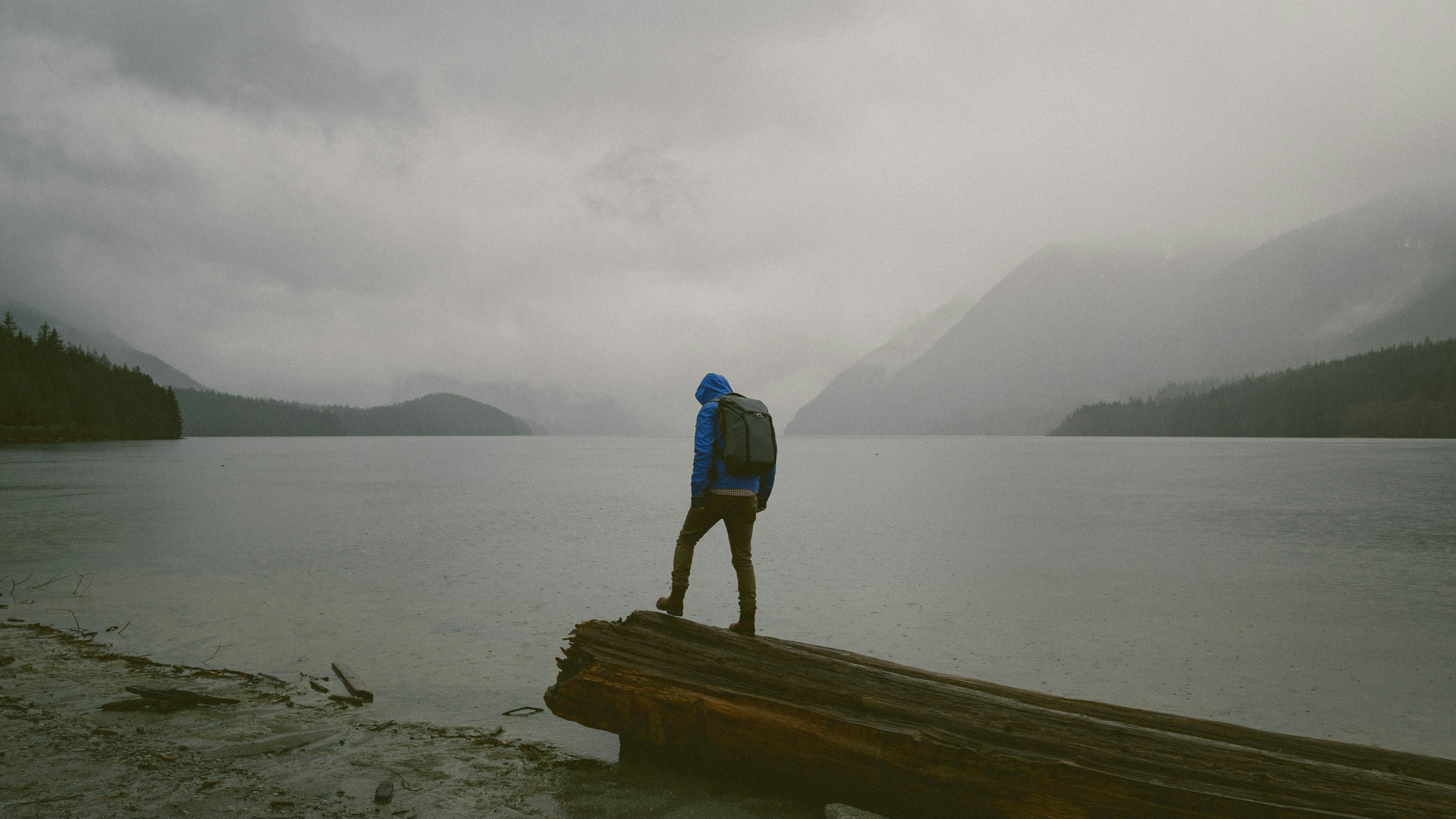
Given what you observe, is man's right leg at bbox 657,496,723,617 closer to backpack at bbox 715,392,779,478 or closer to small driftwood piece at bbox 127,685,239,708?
backpack at bbox 715,392,779,478

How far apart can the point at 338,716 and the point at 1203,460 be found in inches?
3581

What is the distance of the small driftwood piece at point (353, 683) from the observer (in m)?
8.83

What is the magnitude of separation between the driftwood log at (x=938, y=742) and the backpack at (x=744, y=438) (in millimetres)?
1704

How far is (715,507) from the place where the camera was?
8.30 m

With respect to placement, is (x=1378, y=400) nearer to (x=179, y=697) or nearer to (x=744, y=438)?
(x=744, y=438)

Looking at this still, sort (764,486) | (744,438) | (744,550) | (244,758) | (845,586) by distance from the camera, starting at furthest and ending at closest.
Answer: (845,586)
(764,486)
(744,550)
(744,438)
(244,758)

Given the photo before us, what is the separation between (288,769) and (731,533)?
15.0 feet

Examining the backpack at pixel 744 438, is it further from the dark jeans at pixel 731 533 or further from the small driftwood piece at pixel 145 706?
the small driftwood piece at pixel 145 706

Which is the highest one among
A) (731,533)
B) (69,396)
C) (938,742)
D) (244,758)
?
(69,396)

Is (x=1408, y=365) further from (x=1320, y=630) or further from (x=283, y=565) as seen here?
(x=283, y=565)

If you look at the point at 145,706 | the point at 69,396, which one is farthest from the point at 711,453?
the point at 69,396

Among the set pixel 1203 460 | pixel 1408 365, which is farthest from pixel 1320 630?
pixel 1408 365

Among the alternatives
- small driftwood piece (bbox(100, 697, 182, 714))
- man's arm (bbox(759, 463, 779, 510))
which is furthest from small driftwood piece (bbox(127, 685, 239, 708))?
man's arm (bbox(759, 463, 779, 510))

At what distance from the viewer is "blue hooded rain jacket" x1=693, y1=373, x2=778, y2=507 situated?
8.08m
